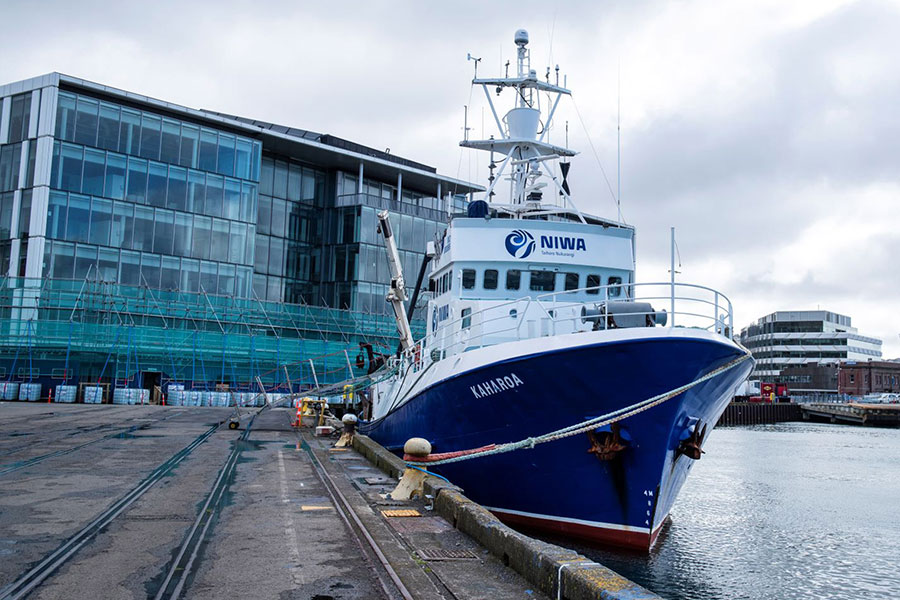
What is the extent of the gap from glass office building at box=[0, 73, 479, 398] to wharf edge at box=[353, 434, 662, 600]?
26.9 metres

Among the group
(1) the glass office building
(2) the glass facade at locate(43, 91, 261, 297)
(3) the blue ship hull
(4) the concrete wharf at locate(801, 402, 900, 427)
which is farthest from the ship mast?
(4) the concrete wharf at locate(801, 402, 900, 427)

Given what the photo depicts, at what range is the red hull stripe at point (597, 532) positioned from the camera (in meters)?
10.8

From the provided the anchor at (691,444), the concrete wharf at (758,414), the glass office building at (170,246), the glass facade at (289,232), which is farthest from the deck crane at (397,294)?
the concrete wharf at (758,414)

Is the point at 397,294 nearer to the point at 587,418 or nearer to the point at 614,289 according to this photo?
the point at 614,289

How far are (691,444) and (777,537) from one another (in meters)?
5.91

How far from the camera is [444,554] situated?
25.3 feet

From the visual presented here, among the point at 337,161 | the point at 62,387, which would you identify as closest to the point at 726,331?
the point at 62,387

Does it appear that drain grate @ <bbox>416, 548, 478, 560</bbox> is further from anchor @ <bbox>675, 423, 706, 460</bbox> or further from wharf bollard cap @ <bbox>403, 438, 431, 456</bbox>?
anchor @ <bbox>675, 423, 706, 460</bbox>

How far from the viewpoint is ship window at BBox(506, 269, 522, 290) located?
14.7m

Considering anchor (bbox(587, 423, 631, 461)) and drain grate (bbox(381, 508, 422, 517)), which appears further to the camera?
anchor (bbox(587, 423, 631, 461))

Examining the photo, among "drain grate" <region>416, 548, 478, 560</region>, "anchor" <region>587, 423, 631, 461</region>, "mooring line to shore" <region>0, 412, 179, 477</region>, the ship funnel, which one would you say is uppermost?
the ship funnel

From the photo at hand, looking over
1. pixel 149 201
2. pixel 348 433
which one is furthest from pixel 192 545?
pixel 149 201

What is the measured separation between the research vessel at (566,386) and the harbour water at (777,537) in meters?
0.97

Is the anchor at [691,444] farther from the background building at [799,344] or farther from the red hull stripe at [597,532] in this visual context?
the background building at [799,344]
